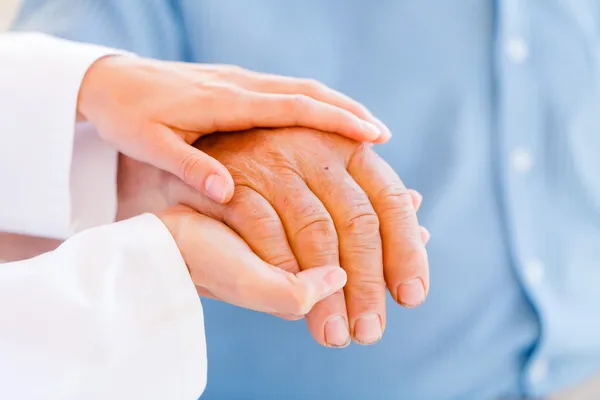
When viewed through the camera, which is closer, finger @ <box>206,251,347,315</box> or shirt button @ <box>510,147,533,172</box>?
finger @ <box>206,251,347,315</box>

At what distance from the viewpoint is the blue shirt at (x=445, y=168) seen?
89 centimetres

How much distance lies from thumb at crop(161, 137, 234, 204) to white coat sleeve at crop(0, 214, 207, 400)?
0.20ft

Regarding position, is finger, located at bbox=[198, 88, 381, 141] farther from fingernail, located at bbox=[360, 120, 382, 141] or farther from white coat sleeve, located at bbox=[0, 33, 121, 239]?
white coat sleeve, located at bbox=[0, 33, 121, 239]

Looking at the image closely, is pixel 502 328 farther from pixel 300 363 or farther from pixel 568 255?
pixel 300 363

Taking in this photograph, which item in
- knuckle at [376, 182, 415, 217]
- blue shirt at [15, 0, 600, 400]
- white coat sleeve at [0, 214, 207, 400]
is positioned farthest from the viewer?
blue shirt at [15, 0, 600, 400]

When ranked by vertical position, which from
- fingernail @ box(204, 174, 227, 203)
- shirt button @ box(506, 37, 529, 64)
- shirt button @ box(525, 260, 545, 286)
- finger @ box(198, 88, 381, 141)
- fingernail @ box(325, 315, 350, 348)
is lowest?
shirt button @ box(525, 260, 545, 286)

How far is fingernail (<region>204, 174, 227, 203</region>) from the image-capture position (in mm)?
609

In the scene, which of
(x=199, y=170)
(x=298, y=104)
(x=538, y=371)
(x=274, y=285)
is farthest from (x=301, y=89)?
(x=538, y=371)

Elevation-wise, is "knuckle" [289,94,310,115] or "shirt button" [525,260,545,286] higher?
"knuckle" [289,94,310,115]

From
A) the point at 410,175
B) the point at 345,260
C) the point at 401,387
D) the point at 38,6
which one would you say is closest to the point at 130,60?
the point at 38,6

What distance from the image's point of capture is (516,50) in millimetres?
930

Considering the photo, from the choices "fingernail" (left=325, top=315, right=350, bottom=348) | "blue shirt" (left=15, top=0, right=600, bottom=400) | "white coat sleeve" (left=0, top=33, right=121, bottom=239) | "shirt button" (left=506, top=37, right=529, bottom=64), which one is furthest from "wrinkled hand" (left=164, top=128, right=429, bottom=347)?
"shirt button" (left=506, top=37, right=529, bottom=64)

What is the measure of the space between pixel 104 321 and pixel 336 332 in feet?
0.68

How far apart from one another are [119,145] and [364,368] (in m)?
0.47
